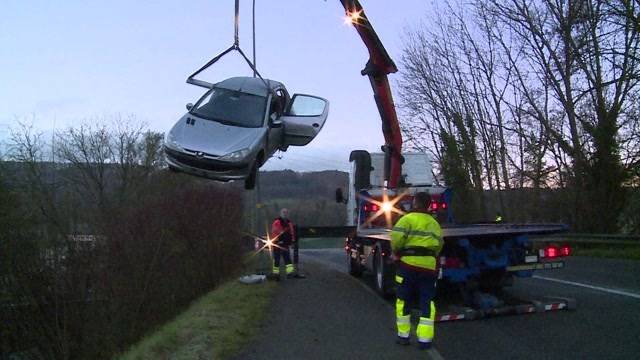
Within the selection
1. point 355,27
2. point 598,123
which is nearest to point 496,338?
point 355,27

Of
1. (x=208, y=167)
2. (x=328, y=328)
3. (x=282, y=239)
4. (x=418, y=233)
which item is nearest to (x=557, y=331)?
(x=418, y=233)

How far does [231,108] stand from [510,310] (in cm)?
593

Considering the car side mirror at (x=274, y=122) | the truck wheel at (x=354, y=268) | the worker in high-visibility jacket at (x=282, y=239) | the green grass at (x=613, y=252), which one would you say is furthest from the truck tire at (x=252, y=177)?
the green grass at (x=613, y=252)

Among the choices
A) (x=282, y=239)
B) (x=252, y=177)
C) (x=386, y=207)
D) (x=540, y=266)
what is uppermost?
(x=252, y=177)

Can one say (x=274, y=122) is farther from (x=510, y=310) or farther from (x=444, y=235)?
(x=510, y=310)

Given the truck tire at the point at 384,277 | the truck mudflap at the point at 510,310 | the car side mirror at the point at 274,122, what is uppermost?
the car side mirror at the point at 274,122

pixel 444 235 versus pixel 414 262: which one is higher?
pixel 444 235

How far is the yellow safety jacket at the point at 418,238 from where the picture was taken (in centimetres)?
820

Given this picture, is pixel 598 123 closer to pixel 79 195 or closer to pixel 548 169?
pixel 548 169

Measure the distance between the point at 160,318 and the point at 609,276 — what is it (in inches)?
411

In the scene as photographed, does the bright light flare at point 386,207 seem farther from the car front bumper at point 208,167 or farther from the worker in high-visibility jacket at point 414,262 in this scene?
the worker in high-visibility jacket at point 414,262

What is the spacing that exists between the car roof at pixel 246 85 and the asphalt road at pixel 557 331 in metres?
4.18

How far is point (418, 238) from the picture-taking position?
27.0 ft

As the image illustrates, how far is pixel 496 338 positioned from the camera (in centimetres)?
867
